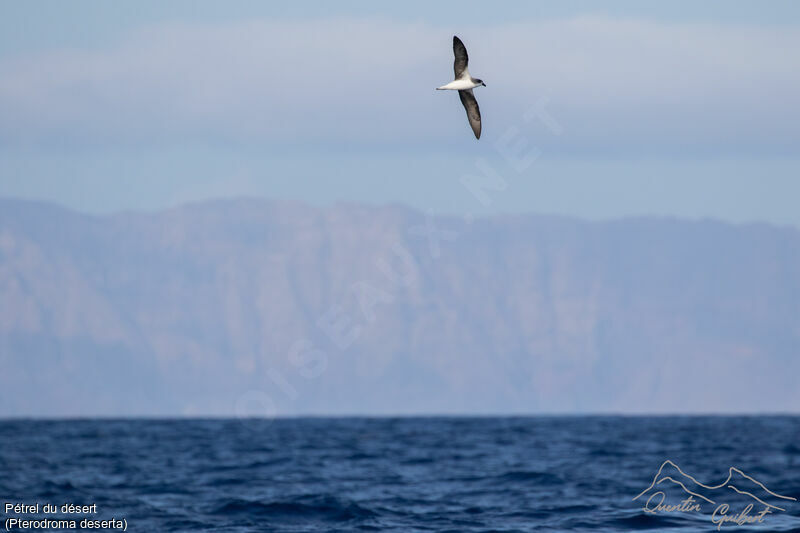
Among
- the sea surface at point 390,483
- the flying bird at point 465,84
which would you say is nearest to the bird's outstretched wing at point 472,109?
the flying bird at point 465,84

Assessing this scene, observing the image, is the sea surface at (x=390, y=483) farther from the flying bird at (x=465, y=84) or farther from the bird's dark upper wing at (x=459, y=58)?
the bird's dark upper wing at (x=459, y=58)

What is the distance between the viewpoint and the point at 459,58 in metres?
26.7

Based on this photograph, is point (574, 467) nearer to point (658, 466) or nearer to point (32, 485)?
point (658, 466)

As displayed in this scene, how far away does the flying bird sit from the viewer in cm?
2642

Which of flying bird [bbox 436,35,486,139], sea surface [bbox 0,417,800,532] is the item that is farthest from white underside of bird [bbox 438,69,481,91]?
sea surface [bbox 0,417,800,532]

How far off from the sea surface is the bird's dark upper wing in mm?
12184

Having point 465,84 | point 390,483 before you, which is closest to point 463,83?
point 465,84

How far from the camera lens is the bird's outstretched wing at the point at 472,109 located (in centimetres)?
2694

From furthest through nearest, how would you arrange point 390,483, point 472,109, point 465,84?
point 390,483 → point 472,109 → point 465,84

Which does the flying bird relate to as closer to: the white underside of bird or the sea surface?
the white underside of bird

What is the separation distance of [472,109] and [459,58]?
1.20 meters

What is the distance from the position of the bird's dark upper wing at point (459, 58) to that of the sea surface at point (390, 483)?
12.2 metres

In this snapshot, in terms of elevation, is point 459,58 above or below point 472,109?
above

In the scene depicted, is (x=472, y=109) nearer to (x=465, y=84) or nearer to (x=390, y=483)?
(x=465, y=84)
